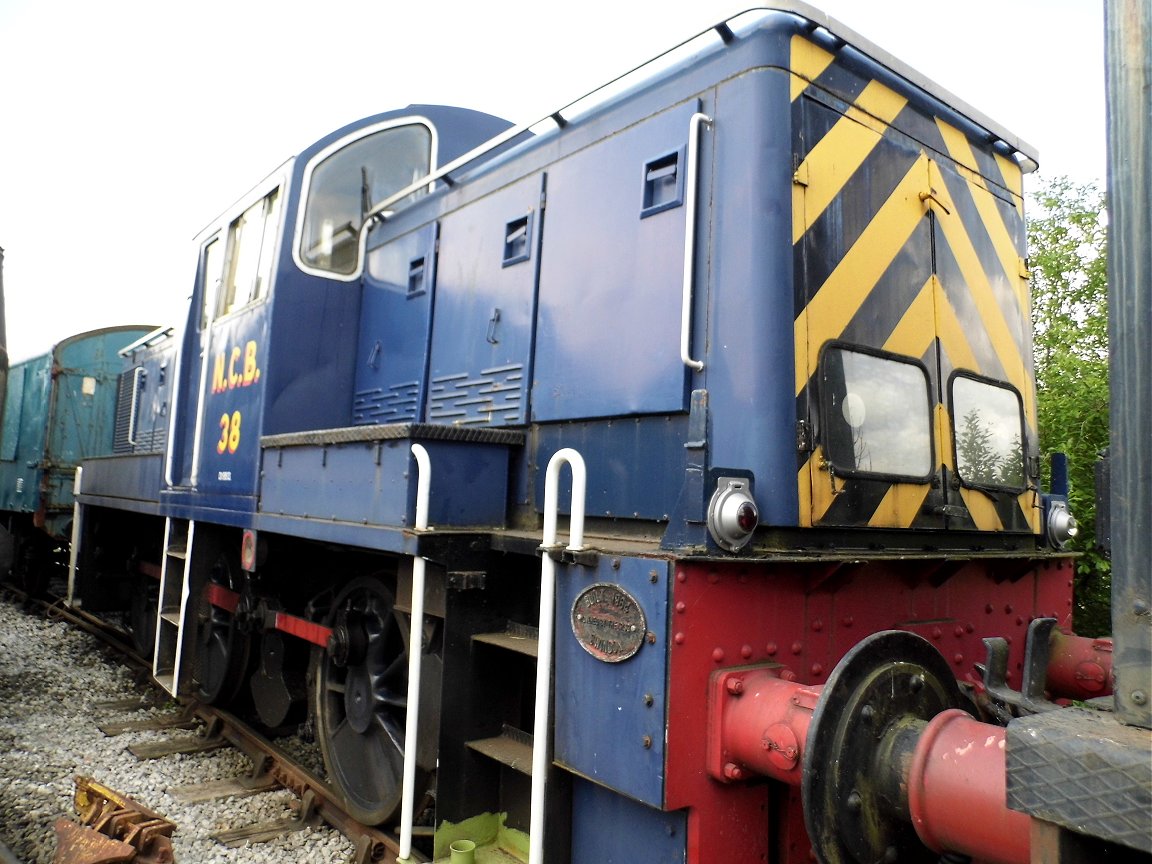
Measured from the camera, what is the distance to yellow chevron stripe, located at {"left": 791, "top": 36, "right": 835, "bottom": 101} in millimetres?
2795

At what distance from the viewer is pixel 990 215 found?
358cm

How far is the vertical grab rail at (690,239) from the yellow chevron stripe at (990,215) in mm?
1244

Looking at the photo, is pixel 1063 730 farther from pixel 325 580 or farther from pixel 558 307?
pixel 325 580

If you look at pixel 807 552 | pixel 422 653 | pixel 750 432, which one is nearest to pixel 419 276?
pixel 422 653

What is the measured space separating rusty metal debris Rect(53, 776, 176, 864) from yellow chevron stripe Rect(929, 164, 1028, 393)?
3.96m

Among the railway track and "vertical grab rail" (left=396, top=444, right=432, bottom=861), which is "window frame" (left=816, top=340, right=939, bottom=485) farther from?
the railway track

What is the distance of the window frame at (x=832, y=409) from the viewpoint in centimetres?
270

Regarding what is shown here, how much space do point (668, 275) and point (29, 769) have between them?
4551 mm

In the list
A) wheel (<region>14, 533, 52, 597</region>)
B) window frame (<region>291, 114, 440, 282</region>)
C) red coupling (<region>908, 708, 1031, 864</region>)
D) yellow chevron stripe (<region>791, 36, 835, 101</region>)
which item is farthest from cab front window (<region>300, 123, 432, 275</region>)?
wheel (<region>14, 533, 52, 597</region>)

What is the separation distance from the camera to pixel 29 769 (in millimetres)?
4707

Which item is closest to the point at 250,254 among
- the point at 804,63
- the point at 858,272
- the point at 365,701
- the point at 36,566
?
the point at 365,701

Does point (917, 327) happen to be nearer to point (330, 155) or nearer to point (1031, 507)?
point (1031, 507)

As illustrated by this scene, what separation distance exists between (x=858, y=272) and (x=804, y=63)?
2.39ft

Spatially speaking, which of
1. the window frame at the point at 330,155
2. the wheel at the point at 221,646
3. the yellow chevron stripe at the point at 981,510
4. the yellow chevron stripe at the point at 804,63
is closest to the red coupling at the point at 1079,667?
the yellow chevron stripe at the point at 981,510
